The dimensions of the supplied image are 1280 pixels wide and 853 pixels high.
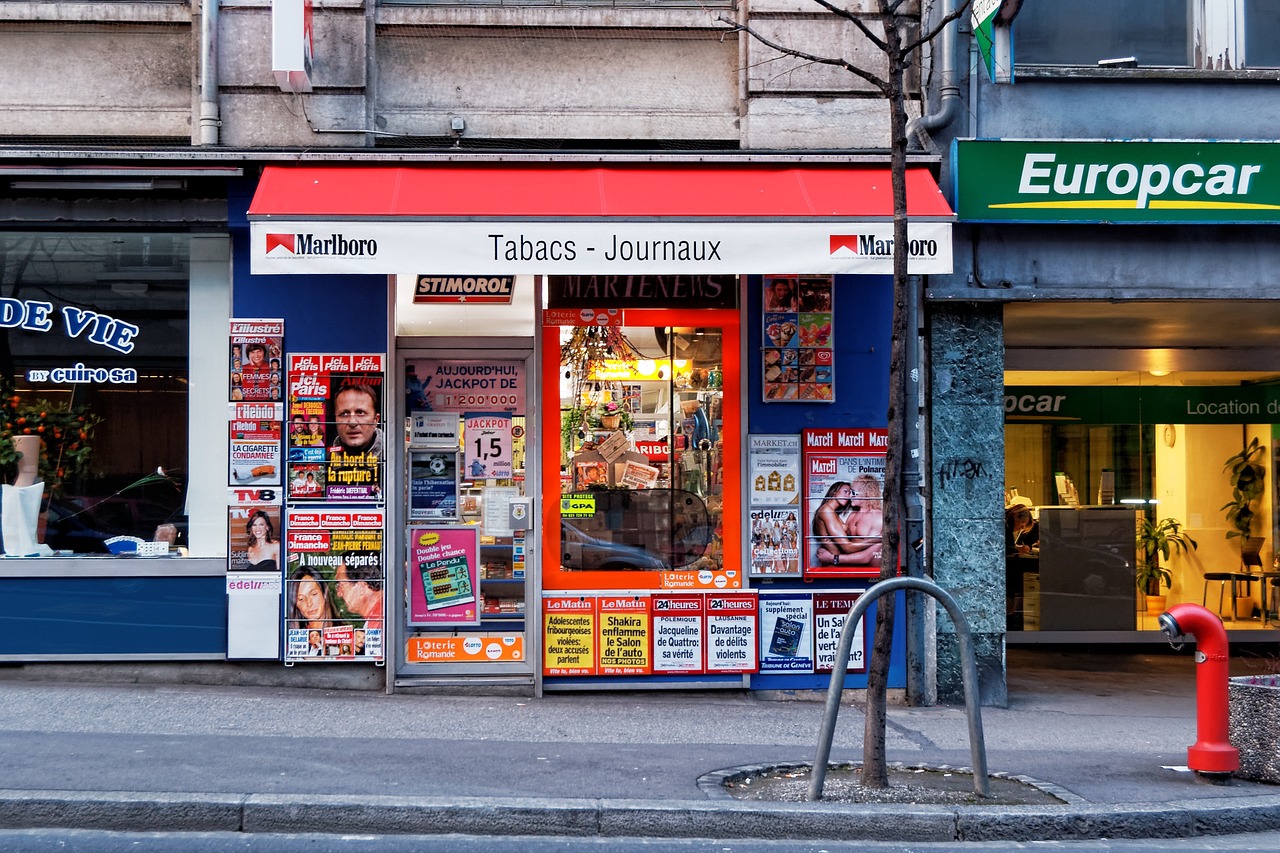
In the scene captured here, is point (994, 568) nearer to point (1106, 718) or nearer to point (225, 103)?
point (1106, 718)

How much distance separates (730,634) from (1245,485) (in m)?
7.16

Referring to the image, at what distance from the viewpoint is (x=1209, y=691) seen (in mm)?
7461

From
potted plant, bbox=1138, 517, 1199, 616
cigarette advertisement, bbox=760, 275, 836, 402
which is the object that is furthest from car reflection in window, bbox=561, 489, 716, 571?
potted plant, bbox=1138, 517, 1199, 616

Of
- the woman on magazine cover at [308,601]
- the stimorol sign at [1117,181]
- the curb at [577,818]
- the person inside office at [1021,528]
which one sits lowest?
the curb at [577,818]

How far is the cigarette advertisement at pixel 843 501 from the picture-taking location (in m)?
9.69

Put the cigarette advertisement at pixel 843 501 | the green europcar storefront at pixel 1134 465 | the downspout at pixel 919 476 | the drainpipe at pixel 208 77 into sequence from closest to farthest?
the drainpipe at pixel 208 77 < the downspout at pixel 919 476 < the cigarette advertisement at pixel 843 501 < the green europcar storefront at pixel 1134 465

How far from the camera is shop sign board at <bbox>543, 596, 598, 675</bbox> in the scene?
9.48m

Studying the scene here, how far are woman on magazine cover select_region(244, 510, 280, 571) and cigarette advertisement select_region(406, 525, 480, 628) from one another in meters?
1.03

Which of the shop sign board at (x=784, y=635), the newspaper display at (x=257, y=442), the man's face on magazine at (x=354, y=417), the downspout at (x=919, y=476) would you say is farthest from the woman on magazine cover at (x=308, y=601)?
the downspout at (x=919, y=476)

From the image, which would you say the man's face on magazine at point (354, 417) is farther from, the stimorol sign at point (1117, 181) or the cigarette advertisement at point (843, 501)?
the stimorol sign at point (1117, 181)

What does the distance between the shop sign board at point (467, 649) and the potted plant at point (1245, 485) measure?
27.6 ft

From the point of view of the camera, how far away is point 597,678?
9.56 m

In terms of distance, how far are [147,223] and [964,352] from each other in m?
6.56

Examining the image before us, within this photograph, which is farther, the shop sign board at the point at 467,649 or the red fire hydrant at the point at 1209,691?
the shop sign board at the point at 467,649
